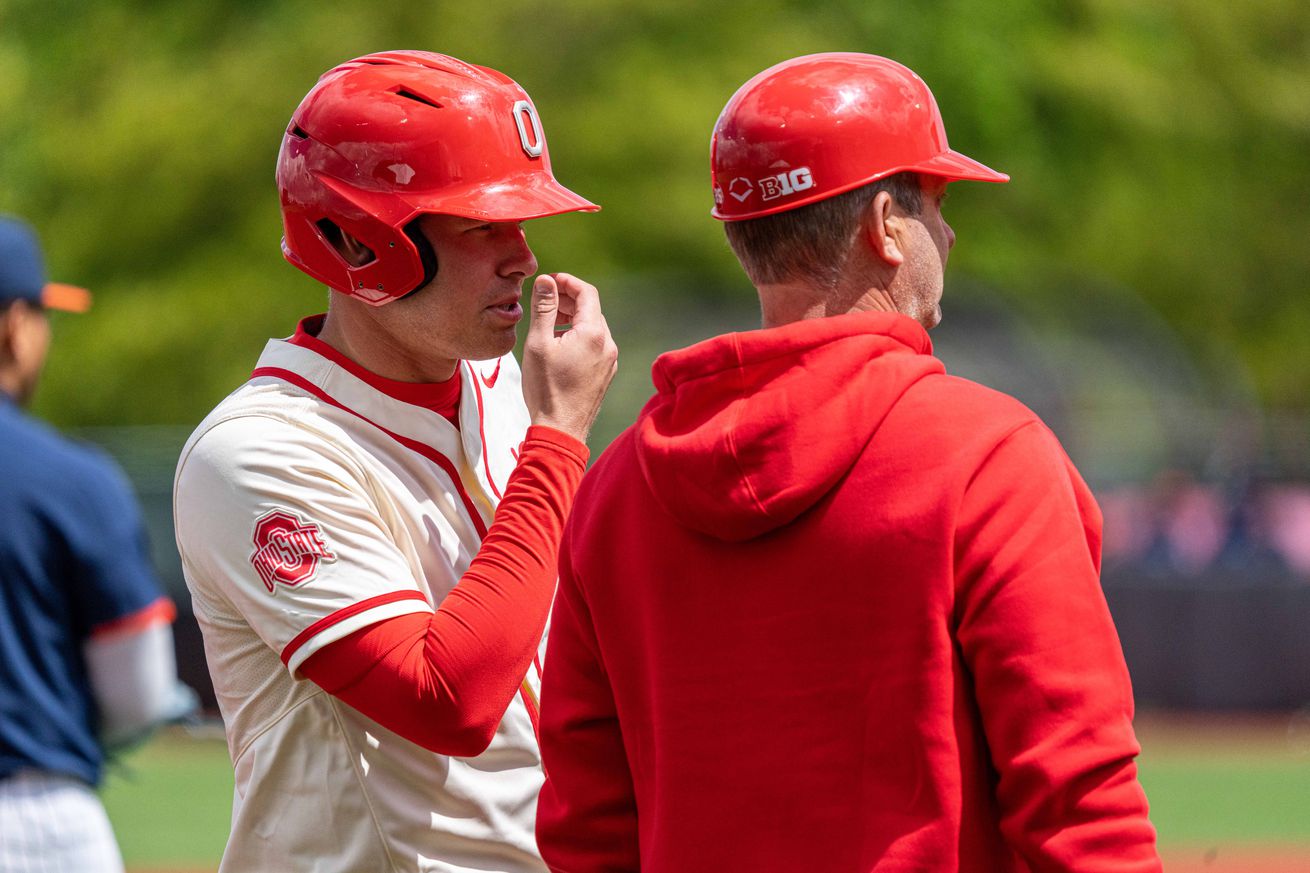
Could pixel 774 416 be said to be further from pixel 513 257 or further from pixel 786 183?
pixel 513 257

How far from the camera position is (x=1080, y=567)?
228 cm

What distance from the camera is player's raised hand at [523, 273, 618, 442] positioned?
314 cm

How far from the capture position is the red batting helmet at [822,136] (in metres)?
2.51

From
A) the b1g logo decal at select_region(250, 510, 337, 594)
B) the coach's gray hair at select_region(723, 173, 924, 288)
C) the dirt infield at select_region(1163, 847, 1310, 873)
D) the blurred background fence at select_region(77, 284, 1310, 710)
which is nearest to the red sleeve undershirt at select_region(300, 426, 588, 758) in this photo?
the b1g logo decal at select_region(250, 510, 337, 594)

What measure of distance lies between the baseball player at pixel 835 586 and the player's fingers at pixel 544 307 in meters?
0.56

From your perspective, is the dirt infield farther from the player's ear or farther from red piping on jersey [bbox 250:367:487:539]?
the player's ear

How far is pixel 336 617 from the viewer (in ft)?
9.66

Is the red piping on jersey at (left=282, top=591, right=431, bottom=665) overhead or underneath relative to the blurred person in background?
overhead

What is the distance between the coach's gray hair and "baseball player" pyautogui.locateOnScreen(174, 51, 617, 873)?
66cm

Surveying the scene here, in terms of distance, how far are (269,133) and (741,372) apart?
75.4ft

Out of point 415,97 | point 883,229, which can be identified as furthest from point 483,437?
point 883,229

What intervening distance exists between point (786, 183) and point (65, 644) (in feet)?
7.65

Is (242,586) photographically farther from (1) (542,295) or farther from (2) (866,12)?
(2) (866,12)

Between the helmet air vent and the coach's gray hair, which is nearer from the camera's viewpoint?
the coach's gray hair
